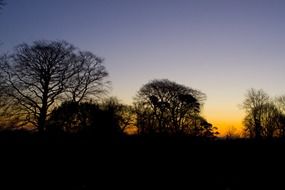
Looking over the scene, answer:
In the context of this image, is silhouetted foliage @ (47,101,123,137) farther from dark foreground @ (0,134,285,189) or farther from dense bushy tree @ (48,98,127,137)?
dark foreground @ (0,134,285,189)

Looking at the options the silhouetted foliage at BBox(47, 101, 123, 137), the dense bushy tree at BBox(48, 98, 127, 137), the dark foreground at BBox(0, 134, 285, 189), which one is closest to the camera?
the dark foreground at BBox(0, 134, 285, 189)

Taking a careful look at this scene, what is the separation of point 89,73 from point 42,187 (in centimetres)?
2516

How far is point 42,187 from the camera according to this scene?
10398mm

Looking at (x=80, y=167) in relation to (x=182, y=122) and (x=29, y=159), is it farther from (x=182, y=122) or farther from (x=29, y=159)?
(x=182, y=122)

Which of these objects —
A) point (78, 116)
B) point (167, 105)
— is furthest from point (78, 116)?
point (167, 105)

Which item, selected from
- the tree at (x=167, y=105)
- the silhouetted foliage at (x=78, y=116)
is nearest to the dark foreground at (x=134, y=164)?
the silhouetted foliage at (x=78, y=116)

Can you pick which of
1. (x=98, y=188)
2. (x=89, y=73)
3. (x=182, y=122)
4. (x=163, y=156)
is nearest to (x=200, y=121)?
(x=182, y=122)

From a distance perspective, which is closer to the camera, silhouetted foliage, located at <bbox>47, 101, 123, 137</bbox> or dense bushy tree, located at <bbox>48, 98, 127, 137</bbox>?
silhouetted foliage, located at <bbox>47, 101, 123, 137</bbox>

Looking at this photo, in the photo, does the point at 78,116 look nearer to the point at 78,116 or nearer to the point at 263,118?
the point at 78,116

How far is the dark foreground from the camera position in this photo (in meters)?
11.1

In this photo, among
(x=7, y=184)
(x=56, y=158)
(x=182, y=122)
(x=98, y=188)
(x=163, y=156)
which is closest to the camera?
(x=7, y=184)

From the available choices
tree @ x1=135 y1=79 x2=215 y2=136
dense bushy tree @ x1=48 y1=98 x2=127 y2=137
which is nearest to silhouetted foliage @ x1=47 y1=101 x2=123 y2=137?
dense bushy tree @ x1=48 y1=98 x2=127 y2=137

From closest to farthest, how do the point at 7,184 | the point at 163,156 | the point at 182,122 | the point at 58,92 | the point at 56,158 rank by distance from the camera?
the point at 7,184 → the point at 56,158 → the point at 163,156 → the point at 58,92 → the point at 182,122

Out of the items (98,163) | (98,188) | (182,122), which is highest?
(182,122)
